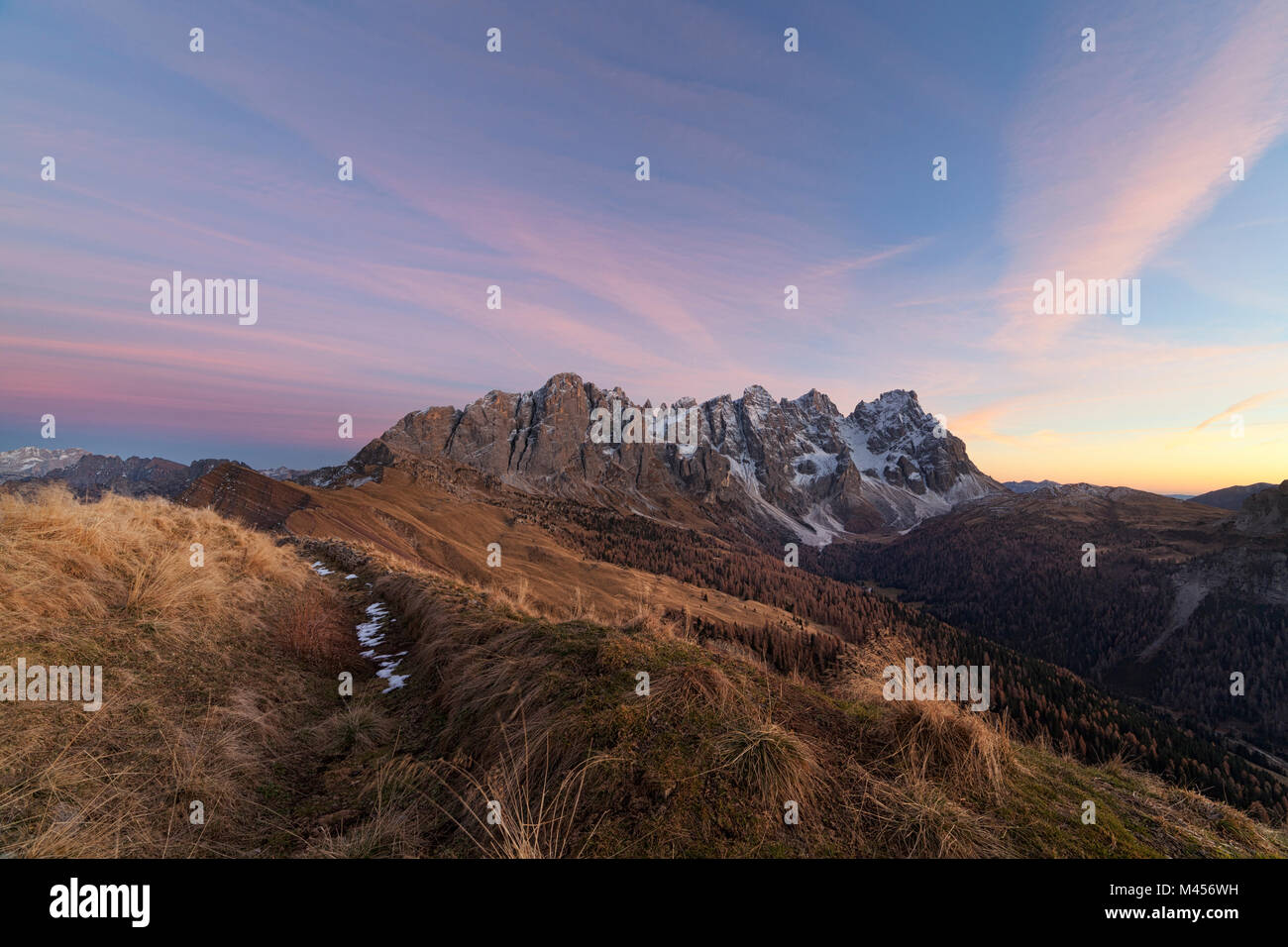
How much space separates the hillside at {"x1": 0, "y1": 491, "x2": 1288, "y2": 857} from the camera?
12.2 ft

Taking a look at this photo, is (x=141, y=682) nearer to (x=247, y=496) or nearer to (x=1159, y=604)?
(x=247, y=496)

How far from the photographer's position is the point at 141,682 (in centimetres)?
593

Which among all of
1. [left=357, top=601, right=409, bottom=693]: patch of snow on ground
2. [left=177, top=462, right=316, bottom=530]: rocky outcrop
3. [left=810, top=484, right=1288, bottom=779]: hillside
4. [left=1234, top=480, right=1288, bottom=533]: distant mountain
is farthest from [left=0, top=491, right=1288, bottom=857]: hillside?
[left=1234, top=480, right=1288, bottom=533]: distant mountain

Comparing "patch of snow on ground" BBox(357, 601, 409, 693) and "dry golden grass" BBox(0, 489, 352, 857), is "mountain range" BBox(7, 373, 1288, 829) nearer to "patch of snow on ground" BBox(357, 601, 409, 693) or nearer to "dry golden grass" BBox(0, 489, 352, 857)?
"dry golden grass" BBox(0, 489, 352, 857)

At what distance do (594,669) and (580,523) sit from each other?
148 m

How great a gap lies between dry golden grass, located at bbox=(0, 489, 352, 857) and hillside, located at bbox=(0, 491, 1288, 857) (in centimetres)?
3

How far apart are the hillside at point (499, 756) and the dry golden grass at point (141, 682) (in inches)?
1.2

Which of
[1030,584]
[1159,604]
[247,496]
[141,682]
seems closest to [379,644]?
[141,682]

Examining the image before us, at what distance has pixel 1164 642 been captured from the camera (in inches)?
4299

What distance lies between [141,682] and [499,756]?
5.17 metres

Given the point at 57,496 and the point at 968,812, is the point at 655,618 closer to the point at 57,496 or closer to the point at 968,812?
the point at 968,812

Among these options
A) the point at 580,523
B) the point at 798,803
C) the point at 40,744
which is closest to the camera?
the point at 798,803

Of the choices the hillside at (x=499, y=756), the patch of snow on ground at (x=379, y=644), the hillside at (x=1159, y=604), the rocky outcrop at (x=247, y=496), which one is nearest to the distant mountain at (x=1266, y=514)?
the hillside at (x=1159, y=604)
